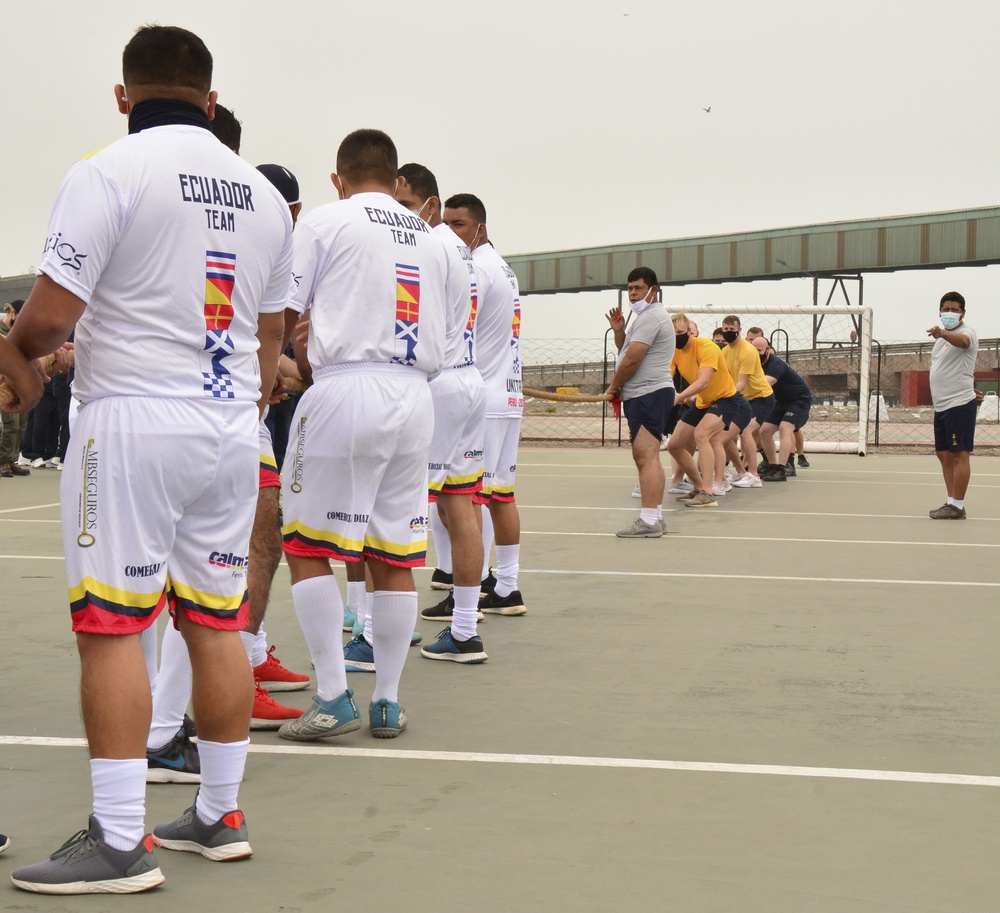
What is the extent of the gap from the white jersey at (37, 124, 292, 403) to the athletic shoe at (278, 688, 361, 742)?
58.8 inches

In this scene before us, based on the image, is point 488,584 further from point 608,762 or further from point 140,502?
point 140,502

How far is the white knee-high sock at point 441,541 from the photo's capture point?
23.6 feet

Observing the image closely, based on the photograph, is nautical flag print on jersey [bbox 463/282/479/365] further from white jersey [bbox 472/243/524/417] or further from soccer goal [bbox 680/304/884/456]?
soccer goal [bbox 680/304/884/456]

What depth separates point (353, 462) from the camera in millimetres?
4293

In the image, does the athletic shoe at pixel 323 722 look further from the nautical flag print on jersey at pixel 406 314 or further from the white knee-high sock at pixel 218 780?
the nautical flag print on jersey at pixel 406 314

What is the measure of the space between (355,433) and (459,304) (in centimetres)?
129

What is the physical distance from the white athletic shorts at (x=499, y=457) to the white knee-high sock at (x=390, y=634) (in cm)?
231

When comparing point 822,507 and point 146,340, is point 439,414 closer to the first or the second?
point 146,340

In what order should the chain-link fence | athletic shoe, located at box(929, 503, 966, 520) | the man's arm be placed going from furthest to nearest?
the chain-link fence < athletic shoe, located at box(929, 503, 966, 520) < the man's arm

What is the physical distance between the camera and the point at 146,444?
2.95 meters

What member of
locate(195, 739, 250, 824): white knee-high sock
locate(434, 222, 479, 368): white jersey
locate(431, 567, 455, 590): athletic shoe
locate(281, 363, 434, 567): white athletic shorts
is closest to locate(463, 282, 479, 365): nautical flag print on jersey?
locate(434, 222, 479, 368): white jersey

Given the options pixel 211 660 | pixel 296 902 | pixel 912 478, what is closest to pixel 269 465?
pixel 211 660

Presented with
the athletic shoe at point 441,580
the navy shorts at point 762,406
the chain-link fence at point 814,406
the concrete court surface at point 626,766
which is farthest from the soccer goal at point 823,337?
the concrete court surface at point 626,766

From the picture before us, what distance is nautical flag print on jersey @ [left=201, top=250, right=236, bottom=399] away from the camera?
308 cm
